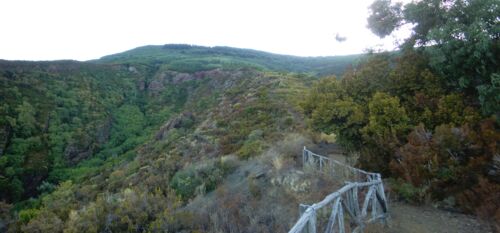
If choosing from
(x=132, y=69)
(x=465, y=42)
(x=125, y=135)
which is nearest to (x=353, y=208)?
(x=465, y=42)

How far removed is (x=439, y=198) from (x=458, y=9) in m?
5.14

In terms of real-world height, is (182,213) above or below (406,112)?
below

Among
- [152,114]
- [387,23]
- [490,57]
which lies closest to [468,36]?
[490,57]

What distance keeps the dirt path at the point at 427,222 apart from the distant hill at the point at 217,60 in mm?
60418

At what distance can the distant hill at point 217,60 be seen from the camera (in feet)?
246

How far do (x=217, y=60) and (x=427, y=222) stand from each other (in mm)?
80891

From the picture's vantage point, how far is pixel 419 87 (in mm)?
10406

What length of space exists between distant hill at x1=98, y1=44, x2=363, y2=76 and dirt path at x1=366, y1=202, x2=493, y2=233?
60418 millimetres

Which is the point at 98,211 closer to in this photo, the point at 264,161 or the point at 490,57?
the point at 264,161

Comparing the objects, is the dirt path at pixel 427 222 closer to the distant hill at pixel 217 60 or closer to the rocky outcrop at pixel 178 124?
the rocky outcrop at pixel 178 124

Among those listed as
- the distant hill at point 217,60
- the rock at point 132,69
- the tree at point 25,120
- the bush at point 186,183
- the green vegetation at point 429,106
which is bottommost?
the tree at point 25,120

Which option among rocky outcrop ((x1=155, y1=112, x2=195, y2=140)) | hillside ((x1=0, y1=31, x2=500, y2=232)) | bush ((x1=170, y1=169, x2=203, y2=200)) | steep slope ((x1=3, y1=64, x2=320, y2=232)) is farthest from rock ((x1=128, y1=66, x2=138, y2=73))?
bush ((x1=170, y1=169, x2=203, y2=200))

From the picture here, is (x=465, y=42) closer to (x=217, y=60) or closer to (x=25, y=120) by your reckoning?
(x=25, y=120)

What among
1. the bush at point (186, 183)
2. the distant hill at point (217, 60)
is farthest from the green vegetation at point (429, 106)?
the distant hill at point (217, 60)
